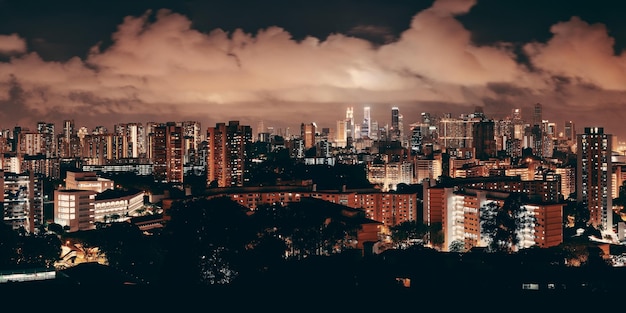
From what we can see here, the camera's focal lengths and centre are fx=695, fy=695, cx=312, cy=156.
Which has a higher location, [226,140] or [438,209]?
[226,140]

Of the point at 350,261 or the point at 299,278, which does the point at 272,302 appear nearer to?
the point at 299,278

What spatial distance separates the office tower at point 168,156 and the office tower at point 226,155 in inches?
74.3

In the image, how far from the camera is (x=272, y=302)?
5.40 meters

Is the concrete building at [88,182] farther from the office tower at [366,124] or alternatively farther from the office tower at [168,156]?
the office tower at [366,124]

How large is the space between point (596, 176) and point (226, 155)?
35.6 ft

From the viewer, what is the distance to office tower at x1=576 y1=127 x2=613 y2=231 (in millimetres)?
15492

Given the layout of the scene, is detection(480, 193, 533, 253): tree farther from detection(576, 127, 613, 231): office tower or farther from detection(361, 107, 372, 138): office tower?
detection(361, 107, 372, 138): office tower

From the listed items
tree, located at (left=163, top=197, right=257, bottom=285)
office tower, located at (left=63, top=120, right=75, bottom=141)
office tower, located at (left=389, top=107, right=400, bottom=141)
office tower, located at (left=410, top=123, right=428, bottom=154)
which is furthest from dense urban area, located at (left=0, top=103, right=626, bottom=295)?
office tower, located at (left=389, top=107, right=400, bottom=141)

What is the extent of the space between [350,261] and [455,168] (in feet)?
56.0

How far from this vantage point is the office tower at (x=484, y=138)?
1245 inches

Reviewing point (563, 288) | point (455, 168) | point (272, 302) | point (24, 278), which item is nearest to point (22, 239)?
point (24, 278)

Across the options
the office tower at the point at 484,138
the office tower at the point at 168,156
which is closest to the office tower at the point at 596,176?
the office tower at the point at 168,156

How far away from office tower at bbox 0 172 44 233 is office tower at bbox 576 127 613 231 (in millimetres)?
11910

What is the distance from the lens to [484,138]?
32.0 m
